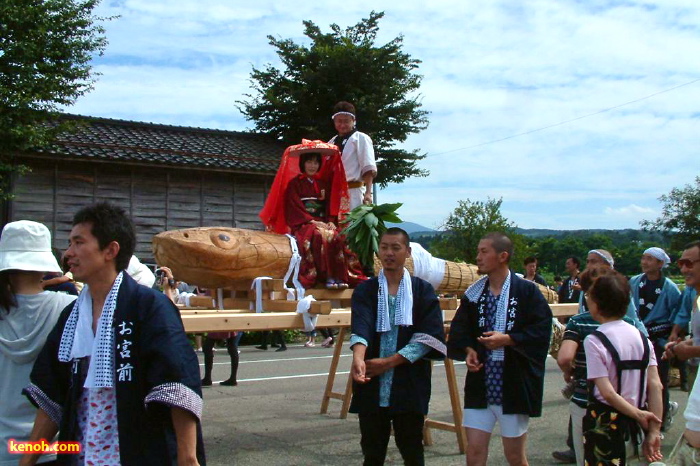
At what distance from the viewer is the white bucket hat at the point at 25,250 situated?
310 centimetres

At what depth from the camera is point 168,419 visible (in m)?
2.55

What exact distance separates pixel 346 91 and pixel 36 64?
8407mm

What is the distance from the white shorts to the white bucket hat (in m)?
2.29

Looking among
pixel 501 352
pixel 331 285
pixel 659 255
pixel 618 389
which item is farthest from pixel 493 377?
pixel 659 255

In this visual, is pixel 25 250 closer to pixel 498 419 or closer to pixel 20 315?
pixel 20 315

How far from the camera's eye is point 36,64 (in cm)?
1207

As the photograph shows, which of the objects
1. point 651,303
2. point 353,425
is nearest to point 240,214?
point 353,425

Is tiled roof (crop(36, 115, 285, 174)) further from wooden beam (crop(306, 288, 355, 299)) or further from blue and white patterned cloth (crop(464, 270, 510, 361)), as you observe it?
blue and white patterned cloth (crop(464, 270, 510, 361))

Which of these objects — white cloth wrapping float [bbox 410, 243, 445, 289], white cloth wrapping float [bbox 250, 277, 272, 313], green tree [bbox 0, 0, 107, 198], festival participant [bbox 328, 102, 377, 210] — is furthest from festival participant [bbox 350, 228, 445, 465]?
green tree [bbox 0, 0, 107, 198]

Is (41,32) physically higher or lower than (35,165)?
higher

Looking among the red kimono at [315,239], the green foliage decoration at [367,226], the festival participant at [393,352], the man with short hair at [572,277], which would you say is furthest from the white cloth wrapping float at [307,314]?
the man with short hair at [572,277]

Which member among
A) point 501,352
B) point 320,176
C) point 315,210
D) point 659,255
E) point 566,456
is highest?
point 320,176

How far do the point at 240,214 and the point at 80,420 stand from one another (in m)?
14.1

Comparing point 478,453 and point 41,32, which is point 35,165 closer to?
point 41,32
